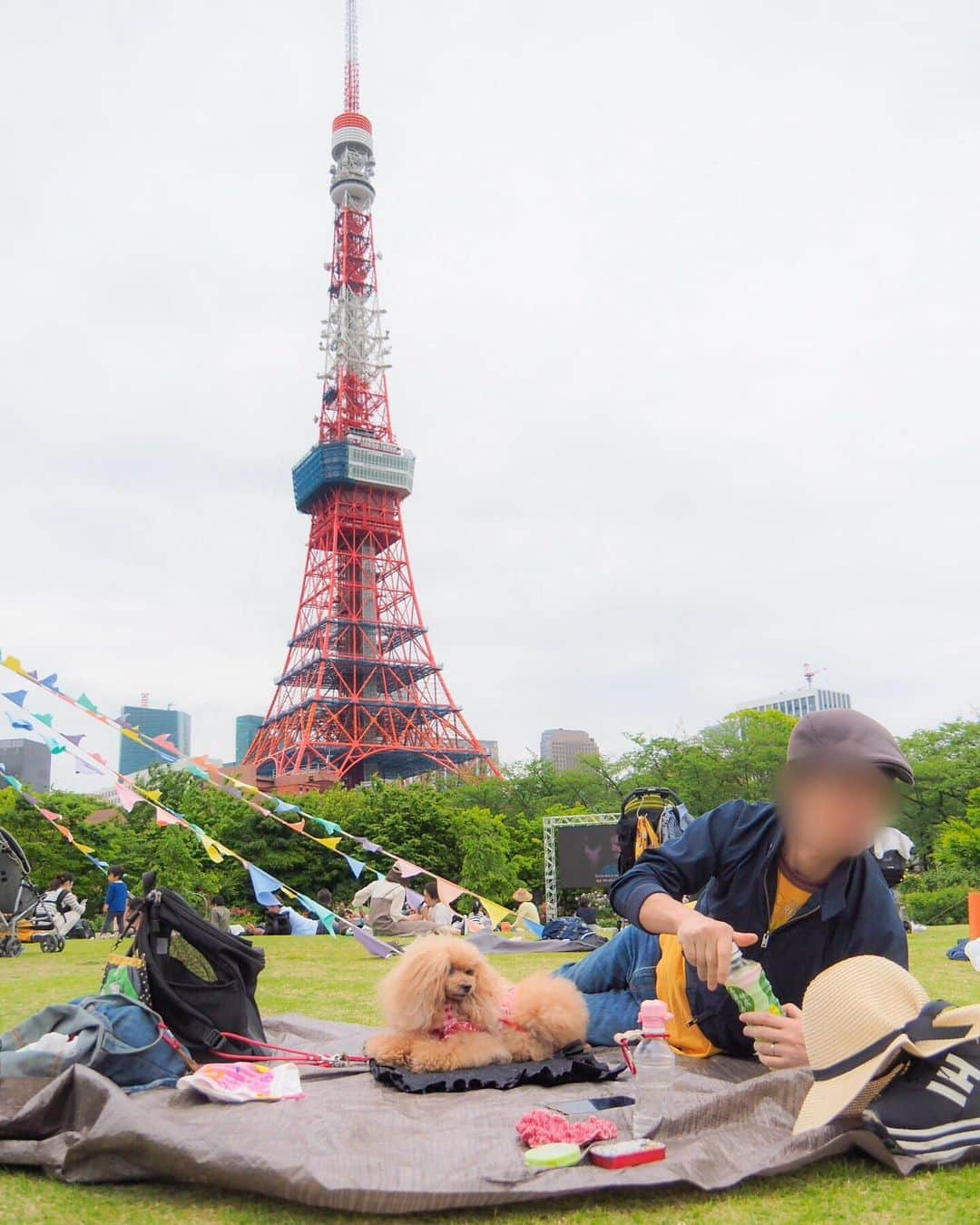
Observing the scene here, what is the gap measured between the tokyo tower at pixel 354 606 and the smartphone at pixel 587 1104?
29982mm

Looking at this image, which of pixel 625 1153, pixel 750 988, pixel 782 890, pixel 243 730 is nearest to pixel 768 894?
pixel 782 890

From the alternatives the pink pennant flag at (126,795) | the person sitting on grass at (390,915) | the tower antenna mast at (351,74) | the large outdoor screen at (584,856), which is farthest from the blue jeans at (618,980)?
the tower antenna mast at (351,74)

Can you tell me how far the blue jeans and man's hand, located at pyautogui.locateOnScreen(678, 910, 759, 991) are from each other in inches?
48.2

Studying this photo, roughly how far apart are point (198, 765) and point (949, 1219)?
32.2 feet

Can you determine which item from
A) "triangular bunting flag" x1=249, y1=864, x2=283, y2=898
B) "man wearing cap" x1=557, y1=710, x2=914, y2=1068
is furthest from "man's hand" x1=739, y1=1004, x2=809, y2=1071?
"triangular bunting flag" x1=249, y1=864, x2=283, y2=898

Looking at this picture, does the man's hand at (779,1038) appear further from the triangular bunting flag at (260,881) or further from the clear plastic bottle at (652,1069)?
the triangular bunting flag at (260,881)

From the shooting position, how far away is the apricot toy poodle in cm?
328

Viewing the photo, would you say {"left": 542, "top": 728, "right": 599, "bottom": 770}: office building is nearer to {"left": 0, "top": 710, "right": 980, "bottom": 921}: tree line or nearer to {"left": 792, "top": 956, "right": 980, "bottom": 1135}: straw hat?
{"left": 0, "top": 710, "right": 980, "bottom": 921}: tree line

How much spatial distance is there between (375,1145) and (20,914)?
1053 centimetres

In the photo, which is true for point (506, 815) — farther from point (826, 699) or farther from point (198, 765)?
point (826, 699)

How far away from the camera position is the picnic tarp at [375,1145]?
78.0 inches

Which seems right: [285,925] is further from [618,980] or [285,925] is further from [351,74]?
[351,74]

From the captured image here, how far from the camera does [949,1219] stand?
1791 mm

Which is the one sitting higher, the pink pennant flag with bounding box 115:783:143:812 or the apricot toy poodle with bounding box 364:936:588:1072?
the pink pennant flag with bounding box 115:783:143:812
